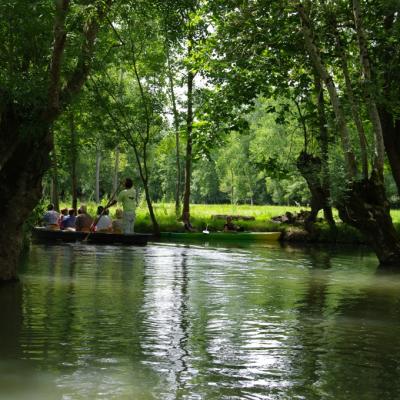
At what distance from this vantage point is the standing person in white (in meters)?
22.2

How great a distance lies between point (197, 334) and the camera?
332 inches

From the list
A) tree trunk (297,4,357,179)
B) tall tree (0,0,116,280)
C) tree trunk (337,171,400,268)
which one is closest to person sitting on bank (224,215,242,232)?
tree trunk (337,171,400,268)

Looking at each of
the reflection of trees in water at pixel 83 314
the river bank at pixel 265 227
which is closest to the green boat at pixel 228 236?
the river bank at pixel 265 227

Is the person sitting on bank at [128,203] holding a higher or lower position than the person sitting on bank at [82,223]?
higher

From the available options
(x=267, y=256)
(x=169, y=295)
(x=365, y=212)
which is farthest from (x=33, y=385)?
(x=267, y=256)

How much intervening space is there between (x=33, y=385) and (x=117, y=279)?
809 cm

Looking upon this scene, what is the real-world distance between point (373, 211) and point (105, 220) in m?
10.9

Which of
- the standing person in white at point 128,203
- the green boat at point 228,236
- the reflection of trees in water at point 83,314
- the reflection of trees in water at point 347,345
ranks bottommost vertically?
the reflection of trees in water at point 347,345

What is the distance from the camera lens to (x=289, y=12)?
68.3 feet

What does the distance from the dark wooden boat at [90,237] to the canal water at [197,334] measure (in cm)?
703

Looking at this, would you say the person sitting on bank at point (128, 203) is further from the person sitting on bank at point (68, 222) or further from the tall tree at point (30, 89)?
the tall tree at point (30, 89)

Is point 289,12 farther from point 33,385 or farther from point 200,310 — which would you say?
point 33,385

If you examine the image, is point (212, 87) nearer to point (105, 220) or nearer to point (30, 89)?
point (105, 220)

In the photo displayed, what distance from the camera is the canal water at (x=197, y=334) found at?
6.09 m
